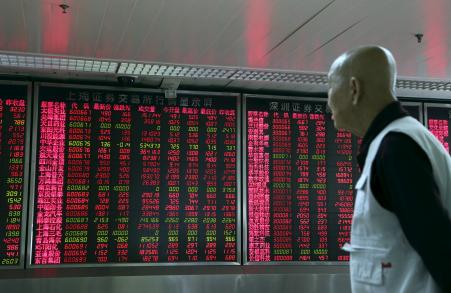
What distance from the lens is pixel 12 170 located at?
354 cm

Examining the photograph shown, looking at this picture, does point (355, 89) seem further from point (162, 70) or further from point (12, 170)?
point (12, 170)

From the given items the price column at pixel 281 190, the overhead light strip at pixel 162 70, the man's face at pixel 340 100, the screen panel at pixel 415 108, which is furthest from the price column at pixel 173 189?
the man's face at pixel 340 100

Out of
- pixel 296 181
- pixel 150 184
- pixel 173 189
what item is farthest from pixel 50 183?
pixel 296 181

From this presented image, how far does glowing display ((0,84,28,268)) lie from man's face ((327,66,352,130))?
10.1ft

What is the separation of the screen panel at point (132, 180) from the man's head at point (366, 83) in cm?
295

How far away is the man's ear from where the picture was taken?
35.7 inches

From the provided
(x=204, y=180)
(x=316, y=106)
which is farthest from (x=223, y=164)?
(x=316, y=106)

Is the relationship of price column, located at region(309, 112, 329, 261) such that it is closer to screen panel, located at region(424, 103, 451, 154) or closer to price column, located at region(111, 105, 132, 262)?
screen panel, located at region(424, 103, 451, 154)

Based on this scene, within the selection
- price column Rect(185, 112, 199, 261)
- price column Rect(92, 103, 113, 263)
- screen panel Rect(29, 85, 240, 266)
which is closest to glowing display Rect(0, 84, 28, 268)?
screen panel Rect(29, 85, 240, 266)

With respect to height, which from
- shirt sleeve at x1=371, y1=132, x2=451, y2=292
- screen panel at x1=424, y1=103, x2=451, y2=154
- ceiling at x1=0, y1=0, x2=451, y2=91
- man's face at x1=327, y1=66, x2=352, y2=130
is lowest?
shirt sleeve at x1=371, y1=132, x2=451, y2=292

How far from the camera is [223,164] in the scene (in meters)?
3.91

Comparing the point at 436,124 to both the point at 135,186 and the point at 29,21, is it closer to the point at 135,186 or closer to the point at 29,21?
the point at 135,186

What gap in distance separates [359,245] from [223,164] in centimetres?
307

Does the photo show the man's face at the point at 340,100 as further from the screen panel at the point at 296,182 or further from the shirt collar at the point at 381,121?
the screen panel at the point at 296,182
